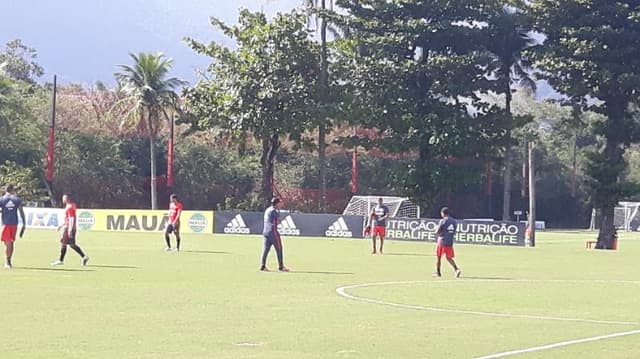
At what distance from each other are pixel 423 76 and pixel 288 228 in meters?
14.4

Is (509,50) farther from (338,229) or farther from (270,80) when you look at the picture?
(338,229)

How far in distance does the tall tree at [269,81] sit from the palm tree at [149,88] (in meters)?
12.5

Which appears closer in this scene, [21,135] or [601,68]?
[601,68]

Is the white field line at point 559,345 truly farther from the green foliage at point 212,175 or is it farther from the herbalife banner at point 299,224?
the green foliage at point 212,175

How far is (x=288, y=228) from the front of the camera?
57.7 m

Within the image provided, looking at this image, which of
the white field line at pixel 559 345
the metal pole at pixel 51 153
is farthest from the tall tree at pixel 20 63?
the white field line at pixel 559 345

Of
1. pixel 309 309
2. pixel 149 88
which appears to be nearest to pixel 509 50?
pixel 149 88

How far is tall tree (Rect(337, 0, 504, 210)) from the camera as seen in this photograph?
65.7 m

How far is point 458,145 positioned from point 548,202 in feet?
137

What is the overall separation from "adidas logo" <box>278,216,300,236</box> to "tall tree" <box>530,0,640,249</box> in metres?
13.8

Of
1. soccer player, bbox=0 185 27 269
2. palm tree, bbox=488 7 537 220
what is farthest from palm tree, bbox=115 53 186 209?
soccer player, bbox=0 185 27 269

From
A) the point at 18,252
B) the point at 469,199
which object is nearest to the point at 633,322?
the point at 18,252

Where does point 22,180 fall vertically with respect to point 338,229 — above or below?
above

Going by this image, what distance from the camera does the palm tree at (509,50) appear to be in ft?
221
